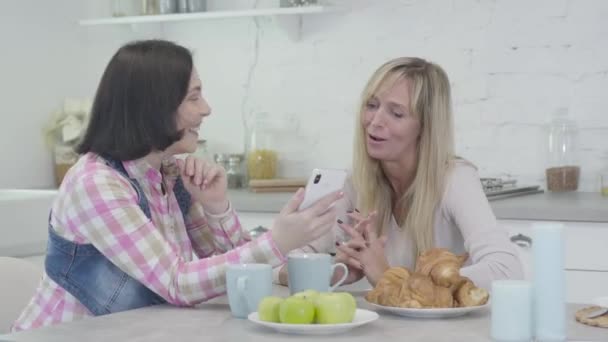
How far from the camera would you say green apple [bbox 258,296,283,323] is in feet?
5.68

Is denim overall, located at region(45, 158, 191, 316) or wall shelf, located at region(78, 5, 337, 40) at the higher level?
wall shelf, located at region(78, 5, 337, 40)

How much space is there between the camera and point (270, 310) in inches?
68.2

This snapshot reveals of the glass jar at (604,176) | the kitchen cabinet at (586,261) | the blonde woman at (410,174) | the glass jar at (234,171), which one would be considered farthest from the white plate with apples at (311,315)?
the glass jar at (234,171)

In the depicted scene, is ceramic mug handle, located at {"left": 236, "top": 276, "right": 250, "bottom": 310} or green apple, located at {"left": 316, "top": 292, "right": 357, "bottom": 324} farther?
ceramic mug handle, located at {"left": 236, "top": 276, "right": 250, "bottom": 310}

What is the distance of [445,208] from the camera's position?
2465mm

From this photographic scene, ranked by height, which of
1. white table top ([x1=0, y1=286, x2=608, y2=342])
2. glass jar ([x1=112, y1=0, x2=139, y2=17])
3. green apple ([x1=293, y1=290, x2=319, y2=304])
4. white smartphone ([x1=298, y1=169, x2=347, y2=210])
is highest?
glass jar ([x1=112, y1=0, x2=139, y2=17])

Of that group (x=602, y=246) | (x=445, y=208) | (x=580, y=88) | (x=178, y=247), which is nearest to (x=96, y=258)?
(x=178, y=247)

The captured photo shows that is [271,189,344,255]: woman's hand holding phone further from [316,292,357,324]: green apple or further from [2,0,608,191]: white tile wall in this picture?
[2,0,608,191]: white tile wall

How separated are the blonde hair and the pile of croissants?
611mm

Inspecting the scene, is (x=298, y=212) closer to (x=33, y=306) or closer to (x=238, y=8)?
(x=33, y=306)

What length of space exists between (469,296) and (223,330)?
436 millimetres

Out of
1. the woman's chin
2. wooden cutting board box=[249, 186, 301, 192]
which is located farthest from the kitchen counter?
the woman's chin

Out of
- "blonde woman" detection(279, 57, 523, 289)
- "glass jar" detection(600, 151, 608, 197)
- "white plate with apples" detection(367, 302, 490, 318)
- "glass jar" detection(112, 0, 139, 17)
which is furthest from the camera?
"glass jar" detection(112, 0, 139, 17)

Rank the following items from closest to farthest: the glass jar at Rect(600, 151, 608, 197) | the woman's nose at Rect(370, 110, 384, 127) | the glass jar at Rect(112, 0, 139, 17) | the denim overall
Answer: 1. the denim overall
2. the woman's nose at Rect(370, 110, 384, 127)
3. the glass jar at Rect(600, 151, 608, 197)
4. the glass jar at Rect(112, 0, 139, 17)
